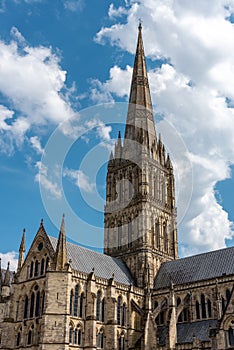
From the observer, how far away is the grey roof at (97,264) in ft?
177

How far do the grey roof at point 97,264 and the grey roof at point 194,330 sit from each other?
10044 mm

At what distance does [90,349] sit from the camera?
155 feet

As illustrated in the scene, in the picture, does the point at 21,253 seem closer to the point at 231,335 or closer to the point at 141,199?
the point at 141,199

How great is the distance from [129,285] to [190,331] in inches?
385

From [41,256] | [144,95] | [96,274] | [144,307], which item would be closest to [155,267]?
[144,307]

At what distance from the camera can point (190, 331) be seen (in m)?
50.7

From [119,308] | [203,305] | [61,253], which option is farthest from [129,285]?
[61,253]

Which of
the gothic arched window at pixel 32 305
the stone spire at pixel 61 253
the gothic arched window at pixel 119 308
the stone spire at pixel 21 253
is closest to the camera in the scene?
the stone spire at pixel 61 253

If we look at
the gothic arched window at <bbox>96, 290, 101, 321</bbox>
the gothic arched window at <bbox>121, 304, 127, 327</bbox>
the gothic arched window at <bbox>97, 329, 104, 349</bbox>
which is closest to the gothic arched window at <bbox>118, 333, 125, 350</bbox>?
the gothic arched window at <bbox>121, 304, 127, 327</bbox>

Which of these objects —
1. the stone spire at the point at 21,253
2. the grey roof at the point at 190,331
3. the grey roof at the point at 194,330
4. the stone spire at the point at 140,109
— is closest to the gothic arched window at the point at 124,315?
the grey roof at the point at 190,331

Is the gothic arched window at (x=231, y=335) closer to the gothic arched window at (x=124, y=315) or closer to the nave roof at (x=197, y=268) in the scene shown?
the nave roof at (x=197, y=268)

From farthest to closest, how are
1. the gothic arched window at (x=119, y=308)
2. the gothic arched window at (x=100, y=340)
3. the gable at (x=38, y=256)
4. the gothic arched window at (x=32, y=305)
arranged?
the gothic arched window at (x=119, y=308), the gable at (x=38, y=256), the gothic arched window at (x=32, y=305), the gothic arched window at (x=100, y=340)

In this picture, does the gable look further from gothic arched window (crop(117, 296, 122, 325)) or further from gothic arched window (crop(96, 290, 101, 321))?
gothic arched window (crop(117, 296, 122, 325))

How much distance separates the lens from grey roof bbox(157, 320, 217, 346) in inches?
1911
